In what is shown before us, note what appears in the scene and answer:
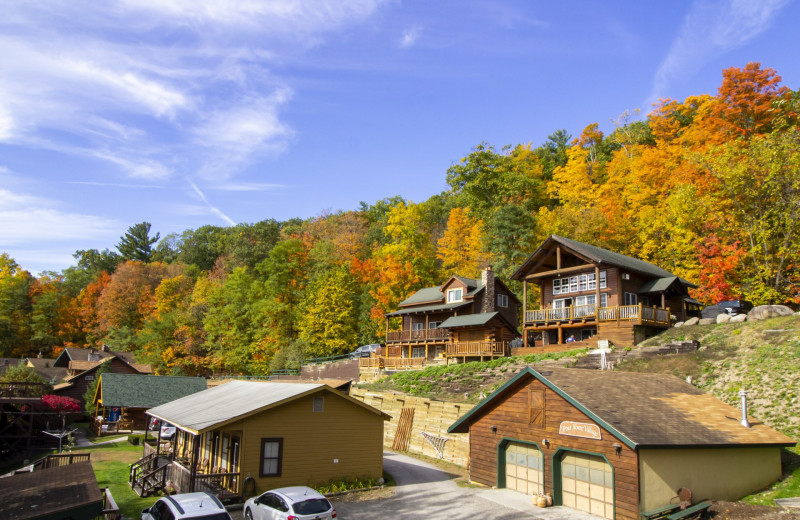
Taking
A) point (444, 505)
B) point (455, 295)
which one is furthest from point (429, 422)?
point (455, 295)

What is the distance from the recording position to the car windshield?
1478 cm

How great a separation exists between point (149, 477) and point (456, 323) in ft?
91.8

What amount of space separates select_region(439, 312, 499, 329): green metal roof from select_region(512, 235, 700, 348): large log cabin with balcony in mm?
3770

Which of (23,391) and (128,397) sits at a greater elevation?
A: (23,391)

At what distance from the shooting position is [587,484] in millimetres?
16891

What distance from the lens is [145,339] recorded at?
68.1 metres

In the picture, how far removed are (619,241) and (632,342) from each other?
61.1 feet

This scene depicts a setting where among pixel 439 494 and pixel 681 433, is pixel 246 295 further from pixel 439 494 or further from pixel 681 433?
pixel 681 433

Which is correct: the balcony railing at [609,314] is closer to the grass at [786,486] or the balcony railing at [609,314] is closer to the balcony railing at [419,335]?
the balcony railing at [419,335]

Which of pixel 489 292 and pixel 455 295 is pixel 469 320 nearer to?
pixel 489 292

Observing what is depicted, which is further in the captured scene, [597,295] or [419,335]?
[419,335]

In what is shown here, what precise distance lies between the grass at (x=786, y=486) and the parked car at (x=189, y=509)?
50.0 ft

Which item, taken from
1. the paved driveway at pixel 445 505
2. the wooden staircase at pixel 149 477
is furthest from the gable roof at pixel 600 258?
the wooden staircase at pixel 149 477

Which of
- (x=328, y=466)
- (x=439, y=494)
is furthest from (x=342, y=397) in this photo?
(x=439, y=494)
